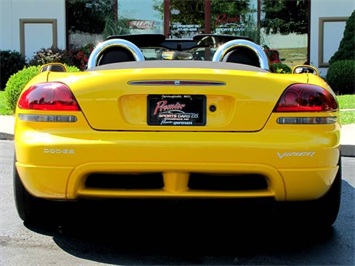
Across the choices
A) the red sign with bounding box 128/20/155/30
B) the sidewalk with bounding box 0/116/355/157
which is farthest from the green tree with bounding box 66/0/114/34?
the sidewalk with bounding box 0/116/355/157

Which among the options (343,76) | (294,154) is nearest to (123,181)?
(294,154)

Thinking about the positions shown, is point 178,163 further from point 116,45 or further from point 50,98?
point 116,45

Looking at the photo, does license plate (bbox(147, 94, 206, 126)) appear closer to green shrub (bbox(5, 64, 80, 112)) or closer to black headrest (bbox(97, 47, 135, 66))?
black headrest (bbox(97, 47, 135, 66))

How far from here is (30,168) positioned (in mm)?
3633

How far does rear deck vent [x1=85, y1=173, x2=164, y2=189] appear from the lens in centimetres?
367

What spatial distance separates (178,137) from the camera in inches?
139

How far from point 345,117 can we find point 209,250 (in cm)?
756

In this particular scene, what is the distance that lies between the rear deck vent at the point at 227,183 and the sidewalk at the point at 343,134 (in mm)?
4710

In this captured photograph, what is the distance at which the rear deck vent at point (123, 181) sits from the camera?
3.67 meters

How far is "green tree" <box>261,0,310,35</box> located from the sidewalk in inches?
339

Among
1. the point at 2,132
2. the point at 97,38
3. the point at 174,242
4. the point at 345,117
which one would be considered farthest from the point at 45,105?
the point at 97,38

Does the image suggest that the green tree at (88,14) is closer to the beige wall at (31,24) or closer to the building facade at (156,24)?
the building facade at (156,24)

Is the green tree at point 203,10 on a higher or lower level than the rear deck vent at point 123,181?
higher

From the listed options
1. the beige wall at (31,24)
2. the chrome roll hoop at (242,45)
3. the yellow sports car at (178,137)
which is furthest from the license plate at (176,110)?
the beige wall at (31,24)
